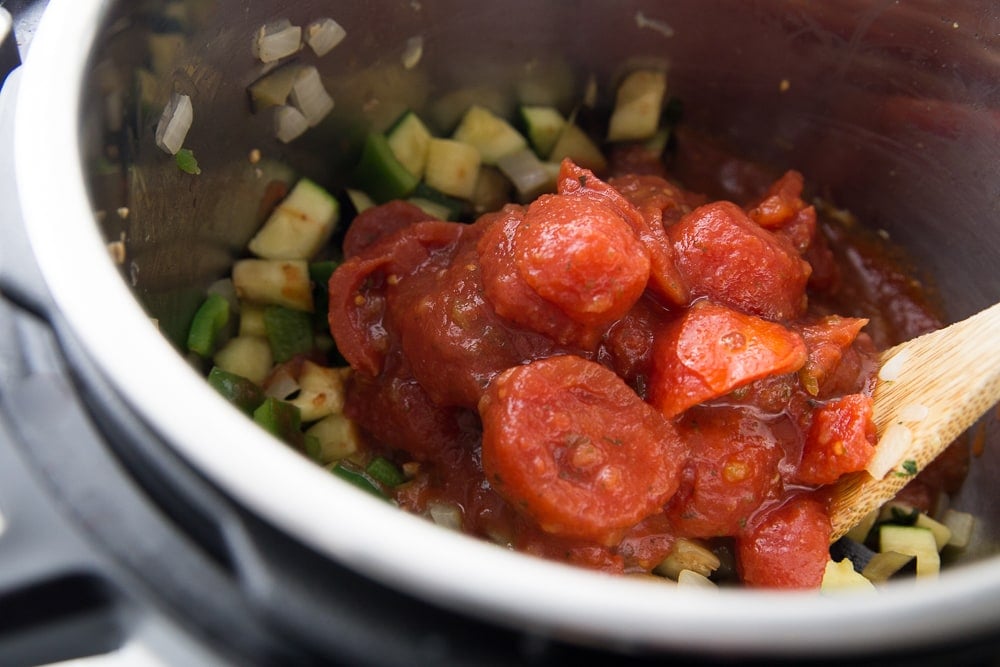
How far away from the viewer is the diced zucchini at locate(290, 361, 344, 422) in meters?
1.87

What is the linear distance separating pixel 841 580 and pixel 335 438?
3.58ft

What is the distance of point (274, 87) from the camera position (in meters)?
1.90

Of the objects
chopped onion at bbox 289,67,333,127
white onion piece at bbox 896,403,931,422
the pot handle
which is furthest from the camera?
chopped onion at bbox 289,67,333,127

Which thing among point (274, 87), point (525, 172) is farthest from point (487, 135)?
point (274, 87)

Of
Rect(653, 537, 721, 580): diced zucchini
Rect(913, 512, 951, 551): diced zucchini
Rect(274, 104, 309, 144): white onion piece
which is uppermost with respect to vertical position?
Rect(274, 104, 309, 144): white onion piece

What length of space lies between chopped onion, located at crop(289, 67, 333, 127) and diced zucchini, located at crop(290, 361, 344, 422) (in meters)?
0.60

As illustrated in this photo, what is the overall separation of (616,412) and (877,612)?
26.8 inches

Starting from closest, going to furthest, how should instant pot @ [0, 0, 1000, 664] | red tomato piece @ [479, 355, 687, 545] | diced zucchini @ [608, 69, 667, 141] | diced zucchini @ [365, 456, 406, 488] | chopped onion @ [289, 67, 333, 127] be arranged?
instant pot @ [0, 0, 1000, 664], red tomato piece @ [479, 355, 687, 545], diced zucchini @ [365, 456, 406, 488], chopped onion @ [289, 67, 333, 127], diced zucchini @ [608, 69, 667, 141]

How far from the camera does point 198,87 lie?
5.55 ft

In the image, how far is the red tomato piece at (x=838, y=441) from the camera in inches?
64.4

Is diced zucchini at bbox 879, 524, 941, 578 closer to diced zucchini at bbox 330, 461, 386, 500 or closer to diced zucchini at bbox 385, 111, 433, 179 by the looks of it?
diced zucchini at bbox 330, 461, 386, 500

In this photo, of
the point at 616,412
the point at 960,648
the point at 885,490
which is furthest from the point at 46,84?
the point at 885,490

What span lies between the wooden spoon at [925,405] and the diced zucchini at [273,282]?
1269 mm

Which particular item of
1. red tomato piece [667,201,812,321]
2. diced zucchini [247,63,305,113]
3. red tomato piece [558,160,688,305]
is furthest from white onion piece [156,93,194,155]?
red tomato piece [667,201,812,321]
